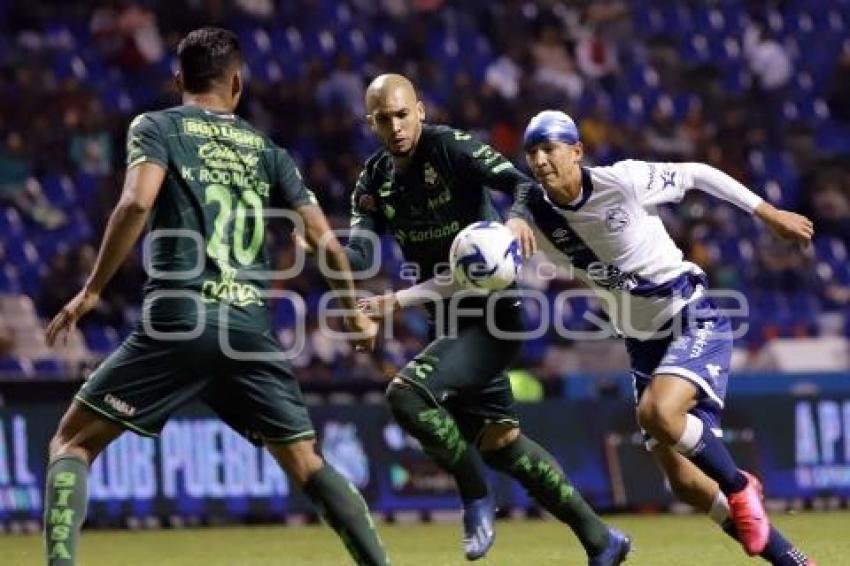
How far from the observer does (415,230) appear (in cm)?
946

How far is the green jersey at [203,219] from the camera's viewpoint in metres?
7.12

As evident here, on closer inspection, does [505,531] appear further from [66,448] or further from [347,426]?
[66,448]

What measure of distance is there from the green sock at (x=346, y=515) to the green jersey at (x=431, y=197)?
204cm

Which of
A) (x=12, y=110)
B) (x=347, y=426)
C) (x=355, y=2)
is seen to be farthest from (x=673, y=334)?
(x=355, y=2)

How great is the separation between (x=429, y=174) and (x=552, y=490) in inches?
68.9

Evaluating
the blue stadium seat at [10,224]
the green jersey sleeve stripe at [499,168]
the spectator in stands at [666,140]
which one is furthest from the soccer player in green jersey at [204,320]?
the spectator in stands at [666,140]

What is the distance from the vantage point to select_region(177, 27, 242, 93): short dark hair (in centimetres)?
727

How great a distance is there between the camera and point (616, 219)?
29.4 feet

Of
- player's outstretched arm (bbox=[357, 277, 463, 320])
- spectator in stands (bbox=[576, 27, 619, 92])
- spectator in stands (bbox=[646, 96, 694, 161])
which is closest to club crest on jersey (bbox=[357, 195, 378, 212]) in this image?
player's outstretched arm (bbox=[357, 277, 463, 320])

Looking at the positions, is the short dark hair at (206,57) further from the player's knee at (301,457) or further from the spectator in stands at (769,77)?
the spectator in stands at (769,77)

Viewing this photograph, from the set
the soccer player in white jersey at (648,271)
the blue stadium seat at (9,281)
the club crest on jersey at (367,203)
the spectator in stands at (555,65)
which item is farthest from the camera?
the spectator in stands at (555,65)

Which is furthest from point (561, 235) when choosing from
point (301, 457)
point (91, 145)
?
point (91, 145)

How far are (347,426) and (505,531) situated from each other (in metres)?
2.06

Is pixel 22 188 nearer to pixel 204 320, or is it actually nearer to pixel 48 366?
pixel 48 366
